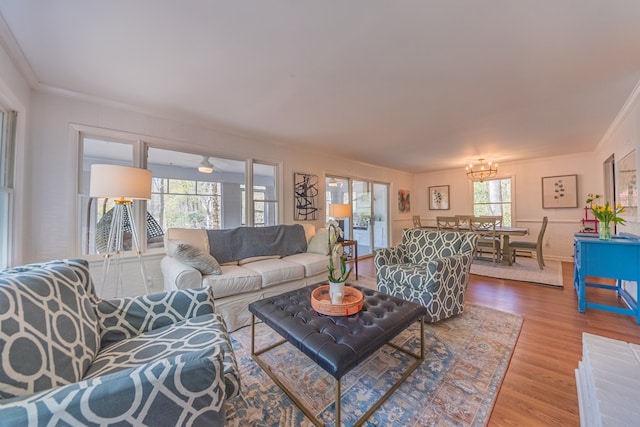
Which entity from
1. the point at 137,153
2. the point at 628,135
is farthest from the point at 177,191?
the point at 628,135

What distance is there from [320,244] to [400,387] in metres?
2.19

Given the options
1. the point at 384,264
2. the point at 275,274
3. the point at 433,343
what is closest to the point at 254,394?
the point at 275,274

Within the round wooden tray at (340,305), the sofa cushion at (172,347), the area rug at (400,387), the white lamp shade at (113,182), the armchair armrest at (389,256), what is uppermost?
the white lamp shade at (113,182)

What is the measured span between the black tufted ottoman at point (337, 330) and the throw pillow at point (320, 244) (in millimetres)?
1529

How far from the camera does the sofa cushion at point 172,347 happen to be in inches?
41.0

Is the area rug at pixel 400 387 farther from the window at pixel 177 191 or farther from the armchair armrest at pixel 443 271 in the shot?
the window at pixel 177 191

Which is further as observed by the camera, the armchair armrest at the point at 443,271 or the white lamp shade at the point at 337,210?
the white lamp shade at the point at 337,210

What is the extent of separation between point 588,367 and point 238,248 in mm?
3062

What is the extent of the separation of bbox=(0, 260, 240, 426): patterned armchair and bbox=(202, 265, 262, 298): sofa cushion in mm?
858

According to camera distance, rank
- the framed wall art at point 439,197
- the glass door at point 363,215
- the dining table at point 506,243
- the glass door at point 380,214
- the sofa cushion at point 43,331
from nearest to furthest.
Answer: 1. the sofa cushion at point 43,331
2. the dining table at point 506,243
3. the glass door at point 363,215
4. the glass door at point 380,214
5. the framed wall art at point 439,197

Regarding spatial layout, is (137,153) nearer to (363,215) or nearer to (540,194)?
(363,215)

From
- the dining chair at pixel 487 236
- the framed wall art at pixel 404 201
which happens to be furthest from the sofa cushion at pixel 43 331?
the framed wall art at pixel 404 201

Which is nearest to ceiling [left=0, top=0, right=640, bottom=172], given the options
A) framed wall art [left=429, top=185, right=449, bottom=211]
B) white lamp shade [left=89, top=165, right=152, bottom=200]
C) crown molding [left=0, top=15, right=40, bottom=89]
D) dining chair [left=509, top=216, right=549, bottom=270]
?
crown molding [left=0, top=15, right=40, bottom=89]

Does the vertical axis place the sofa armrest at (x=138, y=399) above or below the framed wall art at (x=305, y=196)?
below
